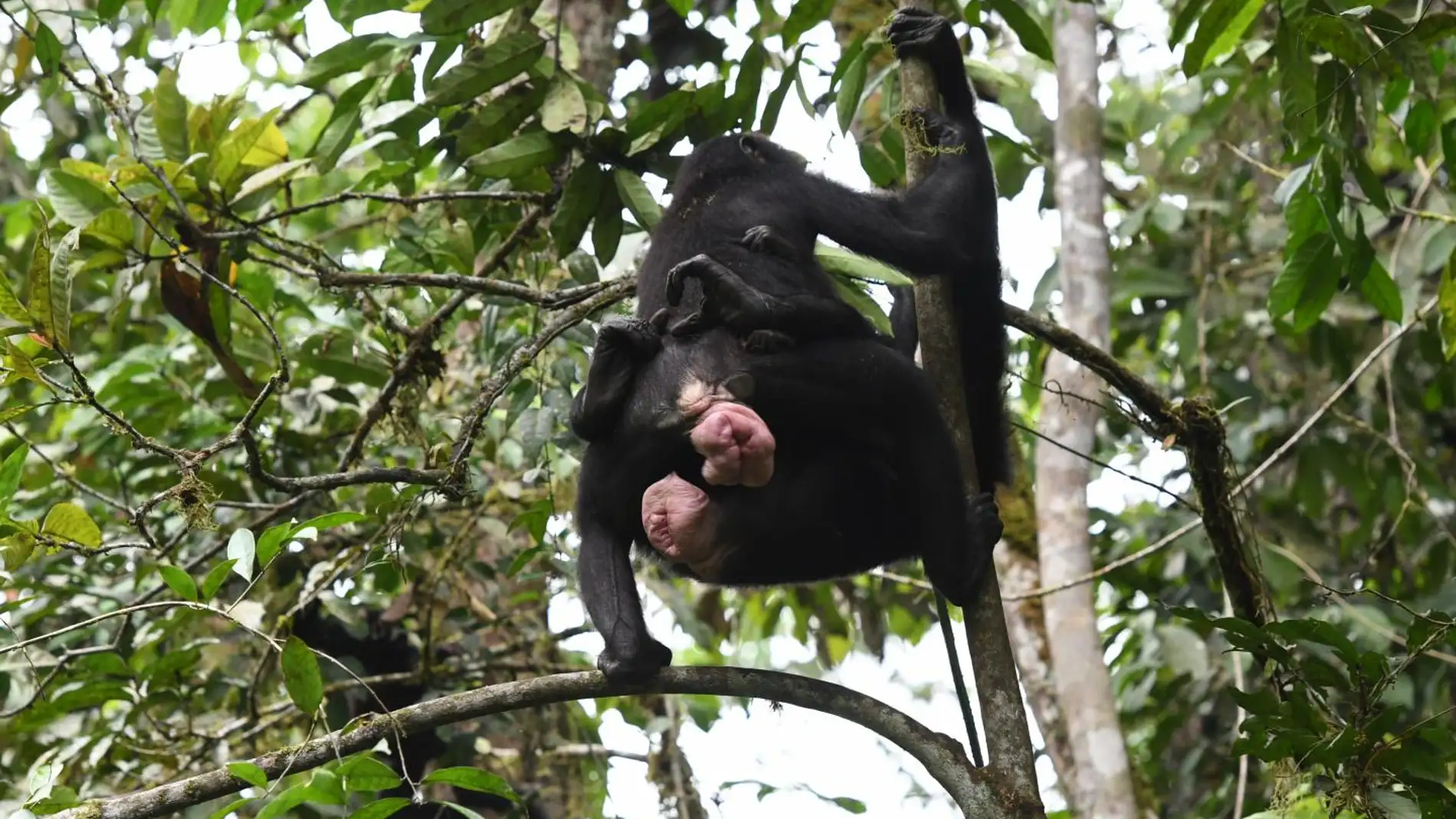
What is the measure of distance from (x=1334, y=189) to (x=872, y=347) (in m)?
1.58

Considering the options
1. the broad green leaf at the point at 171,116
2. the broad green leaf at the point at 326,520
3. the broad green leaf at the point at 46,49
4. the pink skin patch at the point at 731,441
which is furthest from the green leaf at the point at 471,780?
the broad green leaf at the point at 46,49

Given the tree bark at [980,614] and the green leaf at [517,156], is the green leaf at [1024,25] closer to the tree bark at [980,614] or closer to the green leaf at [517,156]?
the tree bark at [980,614]

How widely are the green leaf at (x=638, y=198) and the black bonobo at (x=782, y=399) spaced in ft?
0.59

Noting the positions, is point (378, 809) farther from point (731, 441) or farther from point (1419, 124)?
point (1419, 124)

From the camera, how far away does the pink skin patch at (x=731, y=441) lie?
13.1 feet

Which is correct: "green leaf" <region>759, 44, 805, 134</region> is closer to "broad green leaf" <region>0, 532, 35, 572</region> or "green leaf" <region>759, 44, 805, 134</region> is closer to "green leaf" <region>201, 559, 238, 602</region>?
"green leaf" <region>201, 559, 238, 602</region>

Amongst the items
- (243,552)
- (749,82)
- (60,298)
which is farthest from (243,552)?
(749,82)

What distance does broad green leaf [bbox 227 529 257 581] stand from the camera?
3.38 meters

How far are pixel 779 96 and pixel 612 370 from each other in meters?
1.50

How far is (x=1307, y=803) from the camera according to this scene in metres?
3.77

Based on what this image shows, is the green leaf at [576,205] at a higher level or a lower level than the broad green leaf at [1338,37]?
higher

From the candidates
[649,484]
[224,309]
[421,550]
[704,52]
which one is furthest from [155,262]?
[704,52]

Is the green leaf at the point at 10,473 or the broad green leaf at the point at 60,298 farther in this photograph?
the green leaf at the point at 10,473

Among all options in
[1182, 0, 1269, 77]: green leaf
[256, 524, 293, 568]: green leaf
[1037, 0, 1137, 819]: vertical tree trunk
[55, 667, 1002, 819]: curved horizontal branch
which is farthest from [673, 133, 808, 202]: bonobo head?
[256, 524, 293, 568]: green leaf
